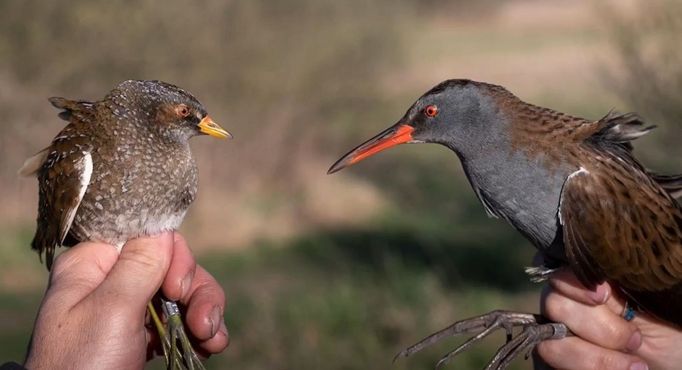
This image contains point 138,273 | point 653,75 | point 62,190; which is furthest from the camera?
point 653,75

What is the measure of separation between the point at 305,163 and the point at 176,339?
834 inches

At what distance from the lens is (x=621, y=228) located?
434 centimetres

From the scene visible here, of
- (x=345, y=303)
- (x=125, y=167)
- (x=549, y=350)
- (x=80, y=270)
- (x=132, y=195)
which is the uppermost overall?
(x=125, y=167)

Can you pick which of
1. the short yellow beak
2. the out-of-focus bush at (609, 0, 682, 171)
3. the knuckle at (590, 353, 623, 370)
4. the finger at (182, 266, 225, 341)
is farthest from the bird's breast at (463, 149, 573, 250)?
the out-of-focus bush at (609, 0, 682, 171)

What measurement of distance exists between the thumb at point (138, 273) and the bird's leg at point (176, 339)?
0.31 m

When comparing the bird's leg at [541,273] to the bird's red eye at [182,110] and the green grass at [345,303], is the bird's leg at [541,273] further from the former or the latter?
the green grass at [345,303]

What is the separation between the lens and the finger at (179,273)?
361 centimetres

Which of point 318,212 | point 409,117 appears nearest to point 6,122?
point 318,212

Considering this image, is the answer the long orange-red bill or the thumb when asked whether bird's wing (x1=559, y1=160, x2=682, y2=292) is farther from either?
the thumb

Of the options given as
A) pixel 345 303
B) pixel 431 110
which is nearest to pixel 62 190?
pixel 431 110

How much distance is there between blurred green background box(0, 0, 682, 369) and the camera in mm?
12383

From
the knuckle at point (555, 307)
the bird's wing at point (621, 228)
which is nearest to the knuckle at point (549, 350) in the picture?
the knuckle at point (555, 307)

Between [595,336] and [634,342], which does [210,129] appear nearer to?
[595,336]

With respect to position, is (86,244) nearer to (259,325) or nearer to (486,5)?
(259,325)
